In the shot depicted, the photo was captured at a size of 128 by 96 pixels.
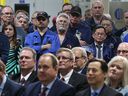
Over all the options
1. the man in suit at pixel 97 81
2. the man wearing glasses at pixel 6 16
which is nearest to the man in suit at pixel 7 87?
the man in suit at pixel 97 81

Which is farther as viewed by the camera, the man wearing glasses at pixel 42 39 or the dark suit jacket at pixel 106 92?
the man wearing glasses at pixel 42 39

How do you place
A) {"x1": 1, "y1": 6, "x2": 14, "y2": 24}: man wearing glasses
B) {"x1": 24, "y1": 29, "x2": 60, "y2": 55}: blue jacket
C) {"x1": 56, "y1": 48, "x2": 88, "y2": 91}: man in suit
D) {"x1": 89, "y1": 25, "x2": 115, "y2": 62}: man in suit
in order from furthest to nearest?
{"x1": 1, "y1": 6, "x2": 14, "y2": 24}: man wearing glasses → {"x1": 89, "y1": 25, "x2": 115, "y2": 62}: man in suit → {"x1": 24, "y1": 29, "x2": 60, "y2": 55}: blue jacket → {"x1": 56, "y1": 48, "x2": 88, "y2": 91}: man in suit

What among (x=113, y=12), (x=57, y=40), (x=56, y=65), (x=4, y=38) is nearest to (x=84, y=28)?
(x=57, y=40)

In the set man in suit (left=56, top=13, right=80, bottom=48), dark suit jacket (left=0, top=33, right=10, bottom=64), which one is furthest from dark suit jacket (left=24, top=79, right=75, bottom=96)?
man in suit (left=56, top=13, right=80, bottom=48)

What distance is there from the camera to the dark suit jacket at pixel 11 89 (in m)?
6.80

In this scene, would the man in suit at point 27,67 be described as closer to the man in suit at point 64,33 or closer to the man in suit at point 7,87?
the man in suit at point 7,87

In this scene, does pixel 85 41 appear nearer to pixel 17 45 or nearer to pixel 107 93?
pixel 17 45

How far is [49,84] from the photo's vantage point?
22.1 feet

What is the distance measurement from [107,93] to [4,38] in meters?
2.77

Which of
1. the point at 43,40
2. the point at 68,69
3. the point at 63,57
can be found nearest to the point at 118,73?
the point at 68,69

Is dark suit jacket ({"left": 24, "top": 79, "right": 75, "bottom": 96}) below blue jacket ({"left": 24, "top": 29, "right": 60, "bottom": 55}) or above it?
below

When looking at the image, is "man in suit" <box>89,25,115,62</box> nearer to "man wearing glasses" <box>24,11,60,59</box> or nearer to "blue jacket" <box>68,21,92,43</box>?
"blue jacket" <box>68,21,92,43</box>

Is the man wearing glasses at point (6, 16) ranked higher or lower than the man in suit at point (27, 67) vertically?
higher

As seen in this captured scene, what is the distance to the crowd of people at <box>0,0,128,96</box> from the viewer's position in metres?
6.68
